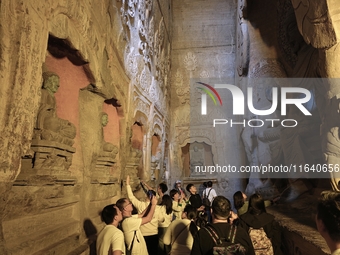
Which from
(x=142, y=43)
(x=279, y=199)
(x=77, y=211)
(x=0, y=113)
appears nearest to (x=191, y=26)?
(x=142, y=43)

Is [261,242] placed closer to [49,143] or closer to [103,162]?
[49,143]

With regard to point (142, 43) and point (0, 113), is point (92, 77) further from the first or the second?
point (142, 43)

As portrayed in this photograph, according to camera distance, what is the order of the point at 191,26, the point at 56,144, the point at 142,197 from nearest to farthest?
the point at 56,144 < the point at 142,197 < the point at 191,26

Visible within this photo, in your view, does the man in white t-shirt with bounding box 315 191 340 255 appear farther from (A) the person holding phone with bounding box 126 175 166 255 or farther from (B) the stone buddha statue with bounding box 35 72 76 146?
(A) the person holding phone with bounding box 126 175 166 255

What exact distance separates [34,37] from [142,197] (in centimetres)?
491

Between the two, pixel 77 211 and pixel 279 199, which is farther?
pixel 279 199

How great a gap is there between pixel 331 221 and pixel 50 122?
286cm

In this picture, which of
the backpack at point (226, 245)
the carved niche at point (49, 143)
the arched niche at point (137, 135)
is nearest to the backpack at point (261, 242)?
the backpack at point (226, 245)

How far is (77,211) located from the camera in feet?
13.4

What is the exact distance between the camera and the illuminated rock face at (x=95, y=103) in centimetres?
265

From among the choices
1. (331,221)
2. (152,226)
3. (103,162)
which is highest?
(103,162)

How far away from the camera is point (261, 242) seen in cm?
291

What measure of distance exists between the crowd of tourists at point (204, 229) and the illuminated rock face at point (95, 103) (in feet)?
2.58

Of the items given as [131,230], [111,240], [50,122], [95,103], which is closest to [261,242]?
[131,230]
